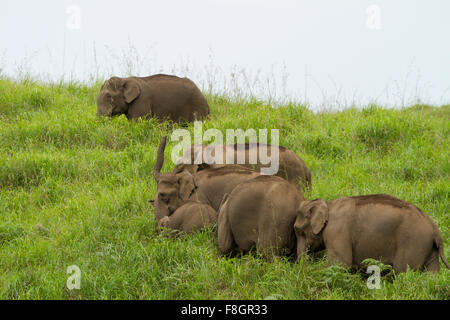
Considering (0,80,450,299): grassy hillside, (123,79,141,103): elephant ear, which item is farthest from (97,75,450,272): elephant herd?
(123,79,141,103): elephant ear

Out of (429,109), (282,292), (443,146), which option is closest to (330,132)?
(443,146)

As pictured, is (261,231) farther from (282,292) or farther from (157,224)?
(157,224)

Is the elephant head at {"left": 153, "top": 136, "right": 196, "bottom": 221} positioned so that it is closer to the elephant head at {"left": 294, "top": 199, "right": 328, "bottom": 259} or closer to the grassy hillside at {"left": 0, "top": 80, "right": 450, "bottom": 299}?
the grassy hillside at {"left": 0, "top": 80, "right": 450, "bottom": 299}

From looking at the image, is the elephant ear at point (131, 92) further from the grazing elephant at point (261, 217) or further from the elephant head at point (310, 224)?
the elephant head at point (310, 224)

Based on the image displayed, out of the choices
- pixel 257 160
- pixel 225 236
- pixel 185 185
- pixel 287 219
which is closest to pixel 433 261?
pixel 287 219

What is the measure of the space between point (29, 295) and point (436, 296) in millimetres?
3649

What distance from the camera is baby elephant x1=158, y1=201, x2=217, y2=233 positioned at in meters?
6.24

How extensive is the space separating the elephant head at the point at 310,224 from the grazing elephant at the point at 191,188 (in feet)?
3.95

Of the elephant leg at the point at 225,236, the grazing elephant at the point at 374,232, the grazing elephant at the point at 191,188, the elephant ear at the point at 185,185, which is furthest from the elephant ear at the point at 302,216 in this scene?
the elephant ear at the point at 185,185

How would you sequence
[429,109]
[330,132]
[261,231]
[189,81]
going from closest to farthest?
[261,231] < [330,132] < [189,81] < [429,109]

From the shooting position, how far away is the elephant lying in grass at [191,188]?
6.50 m

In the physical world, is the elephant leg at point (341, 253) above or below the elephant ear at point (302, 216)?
below

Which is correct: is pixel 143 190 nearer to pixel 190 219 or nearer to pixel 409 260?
pixel 190 219

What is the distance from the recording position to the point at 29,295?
→ 5.25 m
